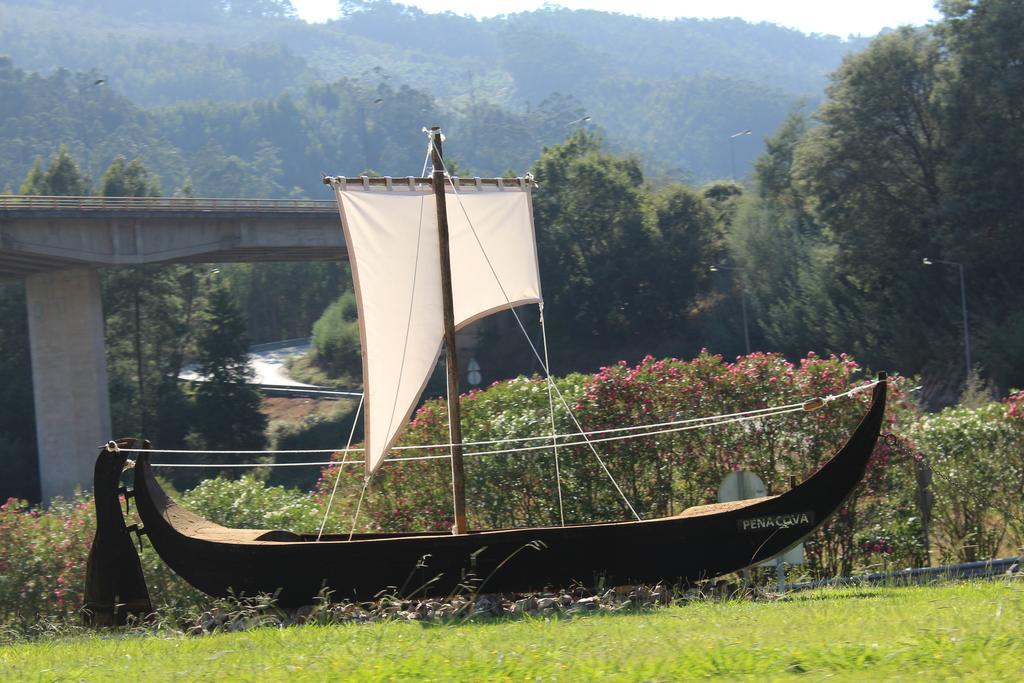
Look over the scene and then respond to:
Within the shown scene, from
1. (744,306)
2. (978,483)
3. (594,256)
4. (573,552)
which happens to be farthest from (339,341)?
(573,552)

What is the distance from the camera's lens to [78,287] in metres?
43.0

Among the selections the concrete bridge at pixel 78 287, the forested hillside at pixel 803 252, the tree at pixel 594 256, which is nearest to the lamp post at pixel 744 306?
the forested hillside at pixel 803 252

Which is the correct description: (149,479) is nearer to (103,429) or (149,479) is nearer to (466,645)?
(466,645)

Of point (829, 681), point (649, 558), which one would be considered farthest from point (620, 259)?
point (829, 681)

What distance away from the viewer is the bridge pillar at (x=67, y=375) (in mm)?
41938

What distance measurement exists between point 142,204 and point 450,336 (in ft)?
111

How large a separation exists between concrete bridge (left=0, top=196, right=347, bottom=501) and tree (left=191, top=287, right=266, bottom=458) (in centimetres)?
931

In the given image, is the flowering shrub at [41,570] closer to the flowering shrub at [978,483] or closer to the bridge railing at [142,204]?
the flowering shrub at [978,483]

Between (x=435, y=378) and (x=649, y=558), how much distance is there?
4325 centimetres

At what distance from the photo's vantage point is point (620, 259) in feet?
197

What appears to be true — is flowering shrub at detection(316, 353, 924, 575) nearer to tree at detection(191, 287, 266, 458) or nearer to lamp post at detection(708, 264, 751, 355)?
tree at detection(191, 287, 266, 458)

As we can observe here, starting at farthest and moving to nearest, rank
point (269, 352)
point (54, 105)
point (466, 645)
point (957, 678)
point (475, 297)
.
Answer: point (54, 105) → point (269, 352) → point (475, 297) → point (466, 645) → point (957, 678)

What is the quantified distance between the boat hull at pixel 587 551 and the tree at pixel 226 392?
136 feet

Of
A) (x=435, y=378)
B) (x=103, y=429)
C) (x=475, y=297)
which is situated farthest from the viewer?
(x=435, y=378)
